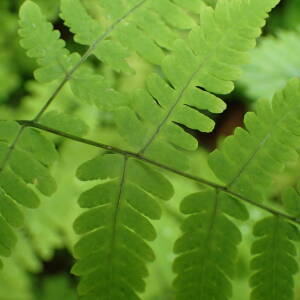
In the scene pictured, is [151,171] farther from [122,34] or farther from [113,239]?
[122,34]

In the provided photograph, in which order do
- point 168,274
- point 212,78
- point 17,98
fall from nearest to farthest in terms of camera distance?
point 212,78
point 168,274
point 17,98

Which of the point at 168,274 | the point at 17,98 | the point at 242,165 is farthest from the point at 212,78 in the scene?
the point at 17,98

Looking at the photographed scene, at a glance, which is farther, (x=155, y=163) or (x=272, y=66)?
(x=272, y=66)

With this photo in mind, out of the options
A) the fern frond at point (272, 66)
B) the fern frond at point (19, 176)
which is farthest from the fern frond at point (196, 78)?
the fern frond at point (272, 66)

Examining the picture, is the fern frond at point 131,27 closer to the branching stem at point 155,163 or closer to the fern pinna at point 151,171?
the fern pinna at point 151,171

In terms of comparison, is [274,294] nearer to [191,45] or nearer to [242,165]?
[242,165]

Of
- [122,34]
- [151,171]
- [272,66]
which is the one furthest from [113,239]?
[272,66]

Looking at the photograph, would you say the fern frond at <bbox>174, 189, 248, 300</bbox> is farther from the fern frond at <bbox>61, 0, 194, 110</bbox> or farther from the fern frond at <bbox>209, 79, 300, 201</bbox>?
the fern frond at <bbox>61, 0, 194, 110</bbox>
